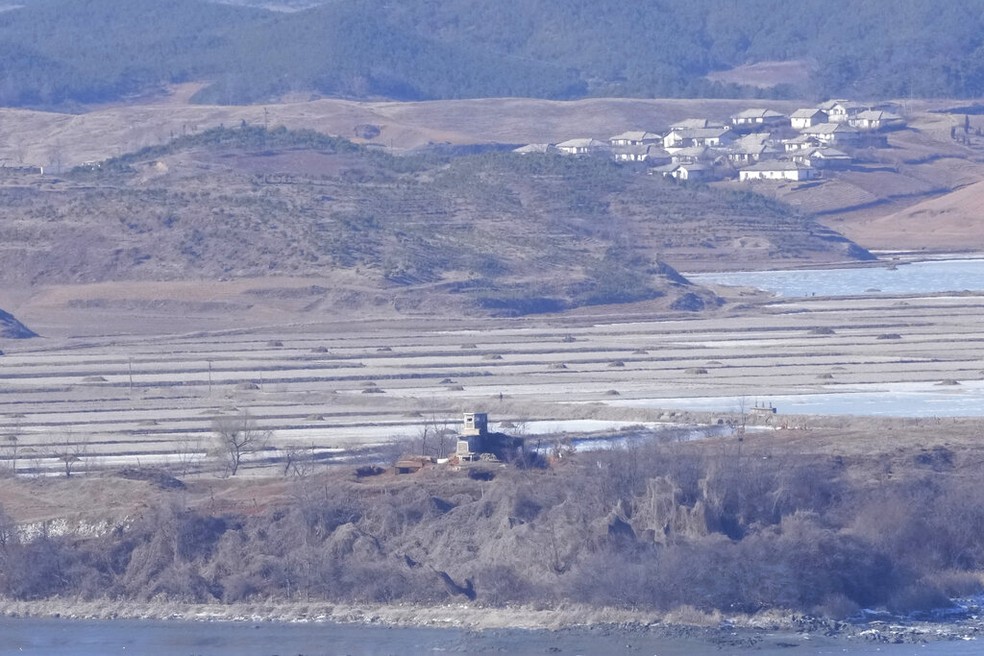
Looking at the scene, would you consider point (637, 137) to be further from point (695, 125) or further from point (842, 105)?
point (842, 105)

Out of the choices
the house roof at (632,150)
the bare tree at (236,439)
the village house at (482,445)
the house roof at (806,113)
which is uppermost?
the house roof at (806,113)

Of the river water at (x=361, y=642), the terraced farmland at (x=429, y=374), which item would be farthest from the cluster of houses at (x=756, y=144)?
the river water at (x=361, y=642)

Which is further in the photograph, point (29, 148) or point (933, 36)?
point (933, 36)

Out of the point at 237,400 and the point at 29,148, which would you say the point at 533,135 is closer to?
the point at 29,148

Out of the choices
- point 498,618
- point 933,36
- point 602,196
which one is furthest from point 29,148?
point 498,618

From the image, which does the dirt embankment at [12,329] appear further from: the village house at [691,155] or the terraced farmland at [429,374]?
the village house at [691,155]

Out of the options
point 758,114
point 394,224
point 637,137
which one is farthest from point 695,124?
point 394,224
